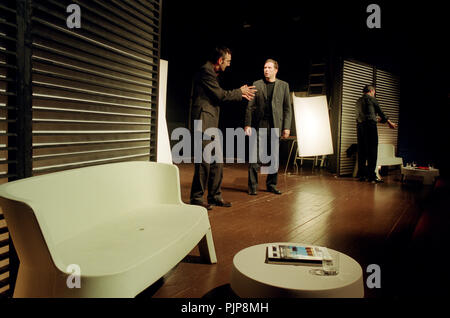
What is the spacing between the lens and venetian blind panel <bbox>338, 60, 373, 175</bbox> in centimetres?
744

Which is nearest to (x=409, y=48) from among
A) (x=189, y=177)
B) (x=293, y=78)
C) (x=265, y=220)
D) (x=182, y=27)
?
(x=293, y=78)

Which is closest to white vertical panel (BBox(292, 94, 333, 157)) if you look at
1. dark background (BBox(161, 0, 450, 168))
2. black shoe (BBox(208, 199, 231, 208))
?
dark background (BBox(161, 0, 450, 168))

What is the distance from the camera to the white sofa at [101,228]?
1.36 meters

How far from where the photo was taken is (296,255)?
1712 mm

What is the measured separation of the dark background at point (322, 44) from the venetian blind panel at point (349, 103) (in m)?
0.40

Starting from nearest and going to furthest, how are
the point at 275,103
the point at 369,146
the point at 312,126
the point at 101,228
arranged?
1. the point at 101,228
2. the point at 275,103
3. the point at 369,146
4. the point at 312,126

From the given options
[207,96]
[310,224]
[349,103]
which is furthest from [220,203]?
[349,103]

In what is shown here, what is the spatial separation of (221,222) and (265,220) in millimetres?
481

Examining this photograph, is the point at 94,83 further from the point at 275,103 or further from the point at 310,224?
the point at 275,103

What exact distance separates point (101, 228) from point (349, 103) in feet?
22.1

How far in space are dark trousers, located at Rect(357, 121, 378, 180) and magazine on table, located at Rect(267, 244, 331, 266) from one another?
535 cm

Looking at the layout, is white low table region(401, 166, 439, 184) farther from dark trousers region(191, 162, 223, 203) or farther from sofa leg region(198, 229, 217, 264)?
sofa leg region(198, 229, 217, 264)
